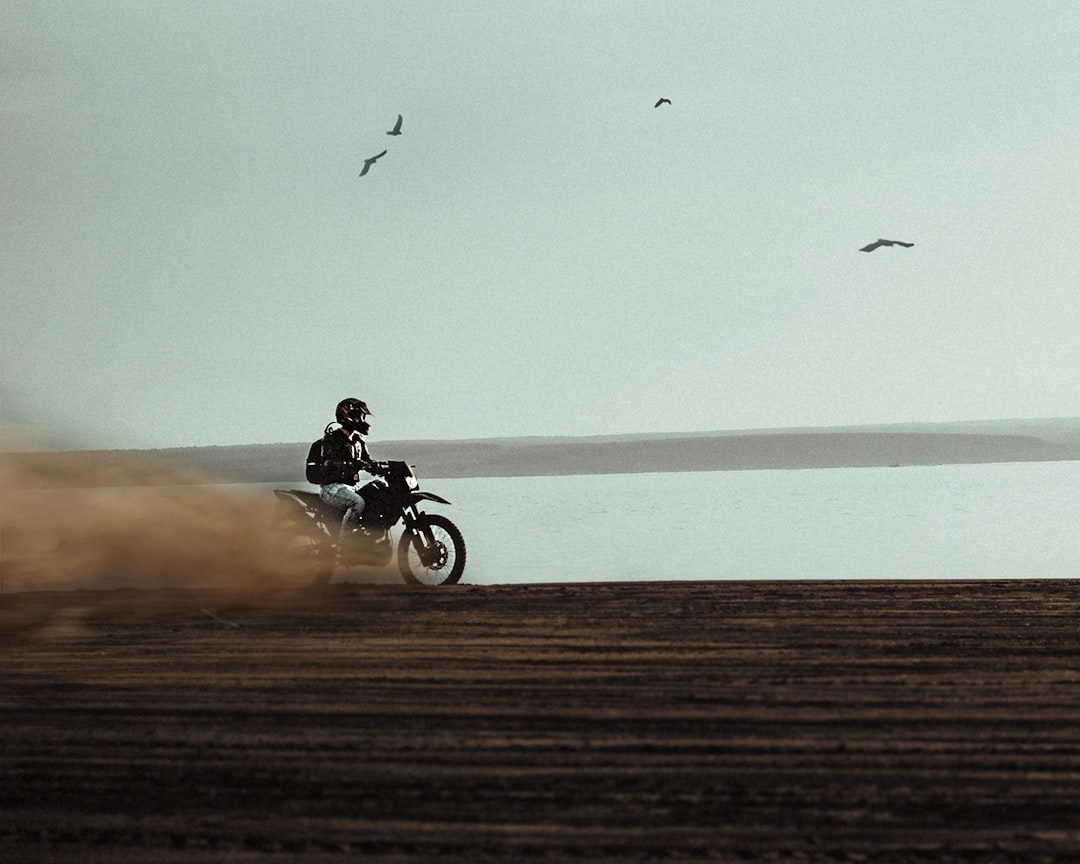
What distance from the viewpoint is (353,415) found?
12.6 meters

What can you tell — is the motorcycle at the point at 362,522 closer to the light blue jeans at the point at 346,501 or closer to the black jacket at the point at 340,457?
the light blue jeans at the point at 346,501

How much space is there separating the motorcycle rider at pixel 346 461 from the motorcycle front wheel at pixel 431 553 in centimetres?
59

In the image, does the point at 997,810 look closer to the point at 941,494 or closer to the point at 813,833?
the point at 813,833

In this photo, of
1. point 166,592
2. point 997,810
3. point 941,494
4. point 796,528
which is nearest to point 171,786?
point 997,810

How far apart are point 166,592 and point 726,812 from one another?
9.70 m

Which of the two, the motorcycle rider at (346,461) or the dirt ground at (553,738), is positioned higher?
the motorcycle rider at (346,461)

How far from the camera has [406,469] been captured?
42.1 feet

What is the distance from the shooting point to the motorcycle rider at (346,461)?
12.6m

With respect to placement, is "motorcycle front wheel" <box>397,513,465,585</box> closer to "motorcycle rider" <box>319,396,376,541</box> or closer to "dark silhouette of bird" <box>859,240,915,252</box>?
"motorcycle rider" <box>319,396,376,541</box>

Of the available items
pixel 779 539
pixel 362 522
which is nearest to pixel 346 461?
pixel 362 522

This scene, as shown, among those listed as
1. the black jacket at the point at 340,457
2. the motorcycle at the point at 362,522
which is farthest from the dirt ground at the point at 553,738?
the black jacket at the point at 340,457

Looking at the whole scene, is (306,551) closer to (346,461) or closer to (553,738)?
(346,461)

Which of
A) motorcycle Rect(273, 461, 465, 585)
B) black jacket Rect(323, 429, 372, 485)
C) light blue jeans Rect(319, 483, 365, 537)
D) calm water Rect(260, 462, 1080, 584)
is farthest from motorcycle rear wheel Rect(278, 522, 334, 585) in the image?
calm water Rect(260, 462, 1080, 584)

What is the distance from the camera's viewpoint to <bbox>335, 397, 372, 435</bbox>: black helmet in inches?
494
